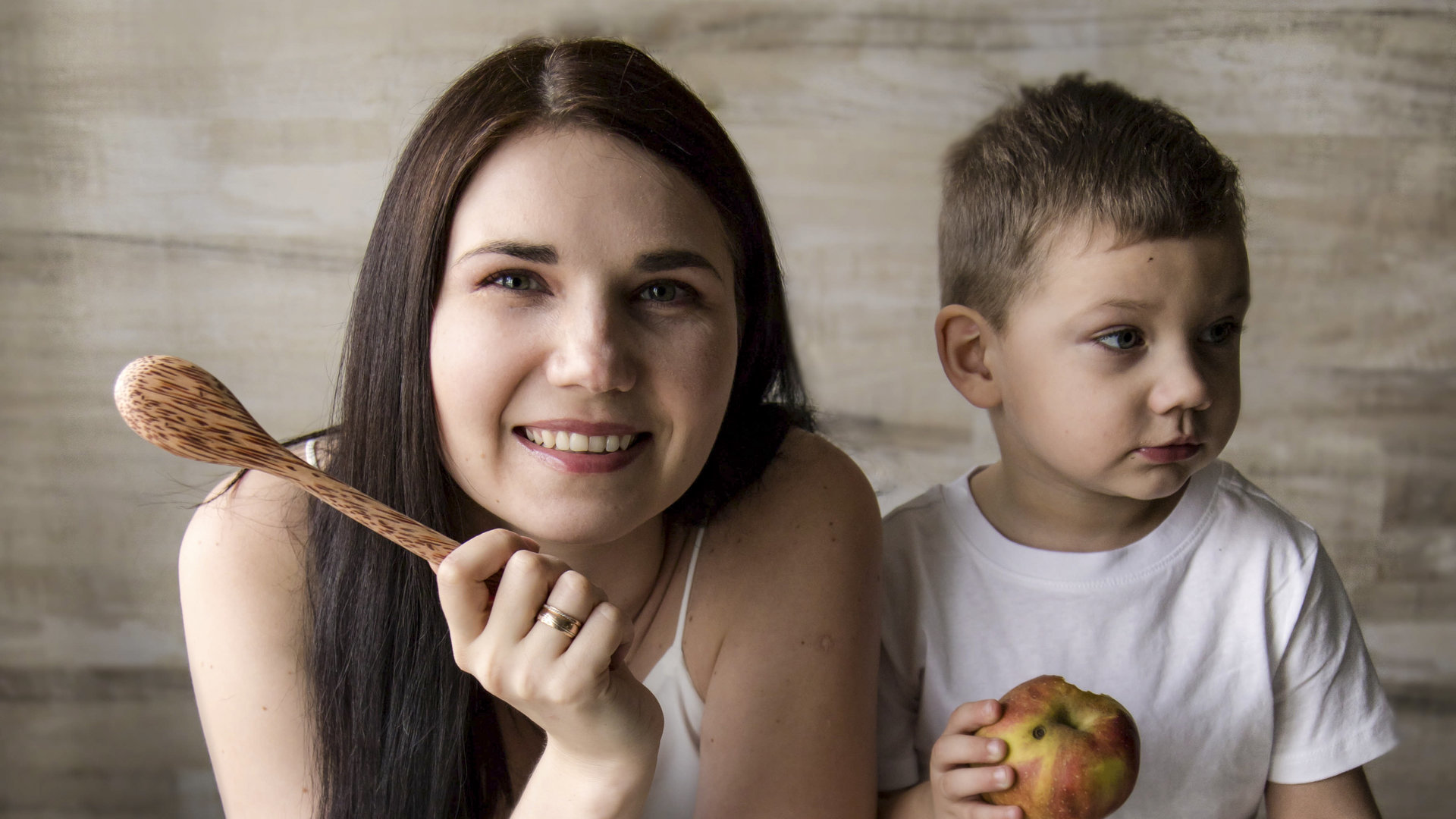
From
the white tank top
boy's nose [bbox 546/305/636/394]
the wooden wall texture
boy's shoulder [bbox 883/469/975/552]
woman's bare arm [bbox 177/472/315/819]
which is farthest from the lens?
the wooden wall texture

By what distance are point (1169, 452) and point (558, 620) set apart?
1.86 feet

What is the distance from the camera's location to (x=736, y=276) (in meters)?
1.03

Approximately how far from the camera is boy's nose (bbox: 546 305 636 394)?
86 centimetres

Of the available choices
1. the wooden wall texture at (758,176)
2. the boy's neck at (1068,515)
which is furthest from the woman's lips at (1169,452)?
the wooden wall texture at (758,176)

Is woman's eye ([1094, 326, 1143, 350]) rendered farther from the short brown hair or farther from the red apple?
the red apple

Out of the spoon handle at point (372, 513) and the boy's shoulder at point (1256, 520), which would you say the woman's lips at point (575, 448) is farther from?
the boy's shoulder at point (1256, 520)

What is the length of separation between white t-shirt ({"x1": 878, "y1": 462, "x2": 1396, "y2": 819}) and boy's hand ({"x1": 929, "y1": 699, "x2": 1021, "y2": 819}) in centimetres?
16

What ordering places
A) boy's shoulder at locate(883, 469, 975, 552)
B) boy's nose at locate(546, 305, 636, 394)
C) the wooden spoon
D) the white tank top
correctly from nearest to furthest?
the wooden spoon < boy's nose at locate(546, 305, 636, 394) < the white tank top < boy's shoulder at locate(883, 469, 975, 552)

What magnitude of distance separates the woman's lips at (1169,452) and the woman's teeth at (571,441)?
46 centimetres

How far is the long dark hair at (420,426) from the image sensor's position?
0.92 meters

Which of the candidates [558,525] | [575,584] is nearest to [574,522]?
[558,525]

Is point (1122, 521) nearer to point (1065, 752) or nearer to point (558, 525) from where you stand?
point (1065, 752)

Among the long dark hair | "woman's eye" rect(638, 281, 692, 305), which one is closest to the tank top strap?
the long dark hair

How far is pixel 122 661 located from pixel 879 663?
1.36m
